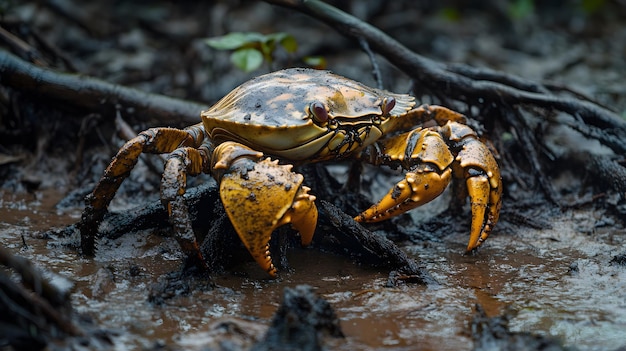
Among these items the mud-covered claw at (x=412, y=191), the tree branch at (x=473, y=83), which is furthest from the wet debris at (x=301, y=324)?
the tree branch at (x=473, y=83)

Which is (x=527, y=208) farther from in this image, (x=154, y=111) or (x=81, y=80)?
(x=81, y=80)


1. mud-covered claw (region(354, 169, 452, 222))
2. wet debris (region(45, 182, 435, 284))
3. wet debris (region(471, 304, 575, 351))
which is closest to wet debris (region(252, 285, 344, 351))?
wet debris (region(471, 304, 575, 351))

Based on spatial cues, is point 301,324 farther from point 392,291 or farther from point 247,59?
point 247,59

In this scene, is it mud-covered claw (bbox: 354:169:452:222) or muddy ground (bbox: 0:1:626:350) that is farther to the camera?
mud-covered claw (bbox: 354:169:452:222)

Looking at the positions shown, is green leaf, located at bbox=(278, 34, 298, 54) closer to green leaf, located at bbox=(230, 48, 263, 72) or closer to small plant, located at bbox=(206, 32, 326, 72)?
small plant, located at bbox=(206, 32, 326, 72)

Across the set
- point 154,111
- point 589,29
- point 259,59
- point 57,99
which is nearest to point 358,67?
point 259,59

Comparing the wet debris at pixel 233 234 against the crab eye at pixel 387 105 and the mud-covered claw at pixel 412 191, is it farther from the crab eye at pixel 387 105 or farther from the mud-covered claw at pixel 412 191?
the crab eye at pixel 387 105

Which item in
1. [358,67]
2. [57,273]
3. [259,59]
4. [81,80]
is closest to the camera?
[57,273]
